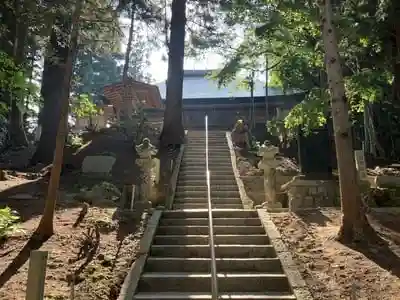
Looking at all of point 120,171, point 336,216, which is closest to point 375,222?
point 336,216

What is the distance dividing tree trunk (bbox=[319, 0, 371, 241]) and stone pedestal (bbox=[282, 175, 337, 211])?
11.2 feet

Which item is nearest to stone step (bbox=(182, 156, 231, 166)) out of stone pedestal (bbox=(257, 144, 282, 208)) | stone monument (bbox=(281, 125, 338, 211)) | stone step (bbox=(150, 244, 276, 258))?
stone monument (bbox=(281, 125, 338, 211))

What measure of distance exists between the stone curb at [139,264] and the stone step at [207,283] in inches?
5.6

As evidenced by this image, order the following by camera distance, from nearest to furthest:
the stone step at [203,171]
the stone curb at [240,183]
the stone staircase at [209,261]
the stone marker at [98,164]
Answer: the stone staircase at [209,261], the stone curb at [240,183], the stone step at [203,171], the stone marker at [98,164]

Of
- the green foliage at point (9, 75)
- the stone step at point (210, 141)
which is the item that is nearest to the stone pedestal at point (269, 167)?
the green foliage at point (9, 75)

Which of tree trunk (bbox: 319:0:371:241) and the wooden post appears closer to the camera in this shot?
the wooden post

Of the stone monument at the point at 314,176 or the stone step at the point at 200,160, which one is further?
the stone step at the point at 200,160

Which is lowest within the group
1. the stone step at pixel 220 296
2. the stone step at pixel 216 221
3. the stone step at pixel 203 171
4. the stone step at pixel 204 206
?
the stone step at pixel 220 296

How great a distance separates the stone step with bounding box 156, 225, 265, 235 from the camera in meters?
6.95

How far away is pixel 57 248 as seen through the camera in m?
5.63

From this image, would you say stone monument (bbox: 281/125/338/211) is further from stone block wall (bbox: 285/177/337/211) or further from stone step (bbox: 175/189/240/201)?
stone step (bbox: 175/189/240/201)

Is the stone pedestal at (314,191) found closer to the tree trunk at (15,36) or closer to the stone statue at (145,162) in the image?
the stone statue at (145,162)

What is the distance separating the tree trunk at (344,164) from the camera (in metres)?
5.91

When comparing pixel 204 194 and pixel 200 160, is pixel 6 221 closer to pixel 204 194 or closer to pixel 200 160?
pixel 204 194
